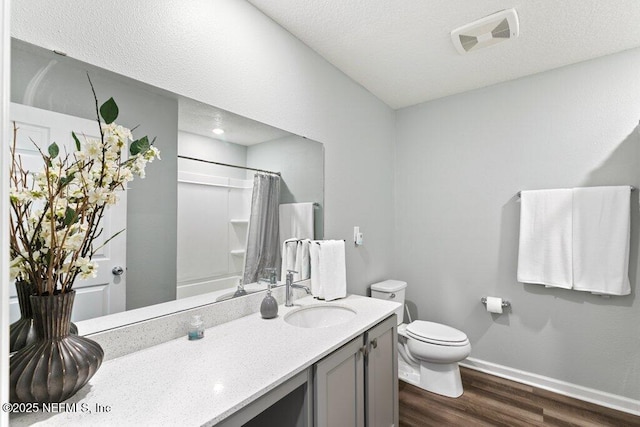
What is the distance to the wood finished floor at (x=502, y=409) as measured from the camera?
74.8 inches

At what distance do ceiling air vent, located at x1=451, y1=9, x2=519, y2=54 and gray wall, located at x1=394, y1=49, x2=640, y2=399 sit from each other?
745 millimetres

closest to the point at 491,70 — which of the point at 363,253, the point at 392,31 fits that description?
the point at 392,31

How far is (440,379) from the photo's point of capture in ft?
7.22

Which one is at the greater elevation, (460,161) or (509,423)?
(460,161)

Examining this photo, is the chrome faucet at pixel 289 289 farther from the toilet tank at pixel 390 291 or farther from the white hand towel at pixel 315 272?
the toilet tank at pixel 390 291

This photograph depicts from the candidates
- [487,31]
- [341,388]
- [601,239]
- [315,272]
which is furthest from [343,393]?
[487,31]

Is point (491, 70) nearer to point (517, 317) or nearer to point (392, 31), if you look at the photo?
point (392, 31)

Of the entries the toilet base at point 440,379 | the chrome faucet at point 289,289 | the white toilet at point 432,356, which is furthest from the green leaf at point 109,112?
the toilet base at point 440,379

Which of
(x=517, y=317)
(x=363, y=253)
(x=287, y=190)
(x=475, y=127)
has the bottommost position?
(x=517, y=317)

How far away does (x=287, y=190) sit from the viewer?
6.11 feet

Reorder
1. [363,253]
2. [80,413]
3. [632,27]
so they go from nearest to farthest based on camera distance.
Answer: [80,413], [632,27], [363,253]

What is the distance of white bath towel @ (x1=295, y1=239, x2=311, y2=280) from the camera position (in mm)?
1930

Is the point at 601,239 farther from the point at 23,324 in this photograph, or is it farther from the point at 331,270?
the point at 23,324

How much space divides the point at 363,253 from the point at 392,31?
64.5 inches
